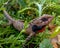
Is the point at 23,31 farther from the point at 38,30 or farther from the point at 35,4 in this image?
the point at 35,4

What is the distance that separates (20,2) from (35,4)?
16 centimetres

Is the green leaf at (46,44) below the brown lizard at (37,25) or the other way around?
below

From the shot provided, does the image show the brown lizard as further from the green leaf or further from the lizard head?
the green leaf

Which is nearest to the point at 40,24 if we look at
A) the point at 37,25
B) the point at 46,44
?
the point at 37,25

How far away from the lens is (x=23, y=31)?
A: 1.53 meters

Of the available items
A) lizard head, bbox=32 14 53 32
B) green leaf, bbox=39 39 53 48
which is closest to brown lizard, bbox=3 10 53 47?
lizard head, bbox=32 14 53 32

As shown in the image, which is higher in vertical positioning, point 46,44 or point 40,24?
point 40,24

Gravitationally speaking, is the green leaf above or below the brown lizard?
below

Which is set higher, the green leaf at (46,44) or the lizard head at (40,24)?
the lizard head at (40,24)

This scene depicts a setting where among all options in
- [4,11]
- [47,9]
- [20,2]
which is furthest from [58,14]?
[4,11]

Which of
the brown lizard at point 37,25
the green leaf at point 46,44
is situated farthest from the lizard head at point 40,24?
the green leaf at point 46,44

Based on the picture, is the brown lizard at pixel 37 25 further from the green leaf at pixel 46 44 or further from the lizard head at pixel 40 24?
the green leaf at pixel 46 44

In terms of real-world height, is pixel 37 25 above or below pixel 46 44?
above

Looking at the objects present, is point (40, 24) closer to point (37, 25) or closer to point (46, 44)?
point (37, 25)
